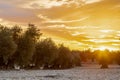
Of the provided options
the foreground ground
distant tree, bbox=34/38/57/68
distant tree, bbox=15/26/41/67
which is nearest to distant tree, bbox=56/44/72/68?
distant tree, bbox=34/38/57/68

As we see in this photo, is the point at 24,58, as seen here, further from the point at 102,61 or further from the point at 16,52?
the point at 102,61

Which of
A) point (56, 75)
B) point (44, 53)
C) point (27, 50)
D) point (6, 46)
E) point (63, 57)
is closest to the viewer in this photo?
point (56, 75)

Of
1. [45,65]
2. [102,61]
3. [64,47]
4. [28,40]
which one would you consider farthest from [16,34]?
[102,61]

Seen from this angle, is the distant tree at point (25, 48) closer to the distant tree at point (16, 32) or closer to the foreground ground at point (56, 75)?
the distant tree at point (16, 32)

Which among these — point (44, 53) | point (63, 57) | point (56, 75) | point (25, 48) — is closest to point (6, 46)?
point (25, 48)

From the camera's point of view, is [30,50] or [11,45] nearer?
[11,45]

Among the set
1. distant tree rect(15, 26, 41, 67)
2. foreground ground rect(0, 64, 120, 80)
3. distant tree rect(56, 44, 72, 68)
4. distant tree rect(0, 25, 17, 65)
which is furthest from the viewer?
distant tree rect(56, 44, 72, 68)

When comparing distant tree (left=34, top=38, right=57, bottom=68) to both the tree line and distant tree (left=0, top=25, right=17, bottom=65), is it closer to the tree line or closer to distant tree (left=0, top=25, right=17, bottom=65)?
the tree line

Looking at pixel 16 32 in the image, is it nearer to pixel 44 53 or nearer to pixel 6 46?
pixel 6 46

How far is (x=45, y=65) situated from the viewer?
4316 inches

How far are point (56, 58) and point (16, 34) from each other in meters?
23.8

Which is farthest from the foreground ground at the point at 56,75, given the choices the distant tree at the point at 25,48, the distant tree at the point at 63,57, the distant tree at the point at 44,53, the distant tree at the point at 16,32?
the distant tree at the point at 63,57

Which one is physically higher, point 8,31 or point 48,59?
point 8,31

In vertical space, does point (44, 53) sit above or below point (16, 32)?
below
